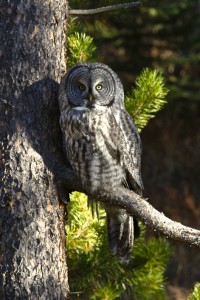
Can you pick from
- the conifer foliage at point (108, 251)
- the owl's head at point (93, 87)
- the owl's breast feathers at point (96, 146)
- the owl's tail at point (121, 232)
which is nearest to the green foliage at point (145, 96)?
the conifer foliage at point (108, 251)

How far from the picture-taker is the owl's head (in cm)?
348

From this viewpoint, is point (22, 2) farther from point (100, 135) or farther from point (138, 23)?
point (138, 23)

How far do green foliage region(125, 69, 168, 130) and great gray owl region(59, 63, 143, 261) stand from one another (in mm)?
144

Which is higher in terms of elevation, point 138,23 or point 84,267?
point 138,23

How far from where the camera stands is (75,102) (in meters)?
3.48

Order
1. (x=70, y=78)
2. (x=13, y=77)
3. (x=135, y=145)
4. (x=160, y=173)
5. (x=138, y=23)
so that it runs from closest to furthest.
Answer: (x=13, y=77)
(x=70, y=78)
(x=135, y=145)
(x=138, y=23)
(x=160, y=173)

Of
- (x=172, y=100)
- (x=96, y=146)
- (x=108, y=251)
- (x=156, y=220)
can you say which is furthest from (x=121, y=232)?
(x=172, y=100)

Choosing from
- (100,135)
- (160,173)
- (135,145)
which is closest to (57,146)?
(100,135)

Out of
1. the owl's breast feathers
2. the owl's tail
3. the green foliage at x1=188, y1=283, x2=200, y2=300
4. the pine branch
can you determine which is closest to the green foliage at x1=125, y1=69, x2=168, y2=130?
the owl's breast feathers

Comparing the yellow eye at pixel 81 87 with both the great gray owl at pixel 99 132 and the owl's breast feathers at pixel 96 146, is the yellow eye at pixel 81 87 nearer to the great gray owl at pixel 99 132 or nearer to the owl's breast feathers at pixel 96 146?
the great gray owl at pixel 99 132

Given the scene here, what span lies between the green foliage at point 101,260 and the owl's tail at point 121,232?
0.06 m

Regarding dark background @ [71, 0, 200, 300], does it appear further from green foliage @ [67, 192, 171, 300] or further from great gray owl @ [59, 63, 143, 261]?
great gray owl @ [59, 63, 143, 261]

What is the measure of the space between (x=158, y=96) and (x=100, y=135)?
0.43 m

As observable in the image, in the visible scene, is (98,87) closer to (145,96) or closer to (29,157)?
(145,96)
